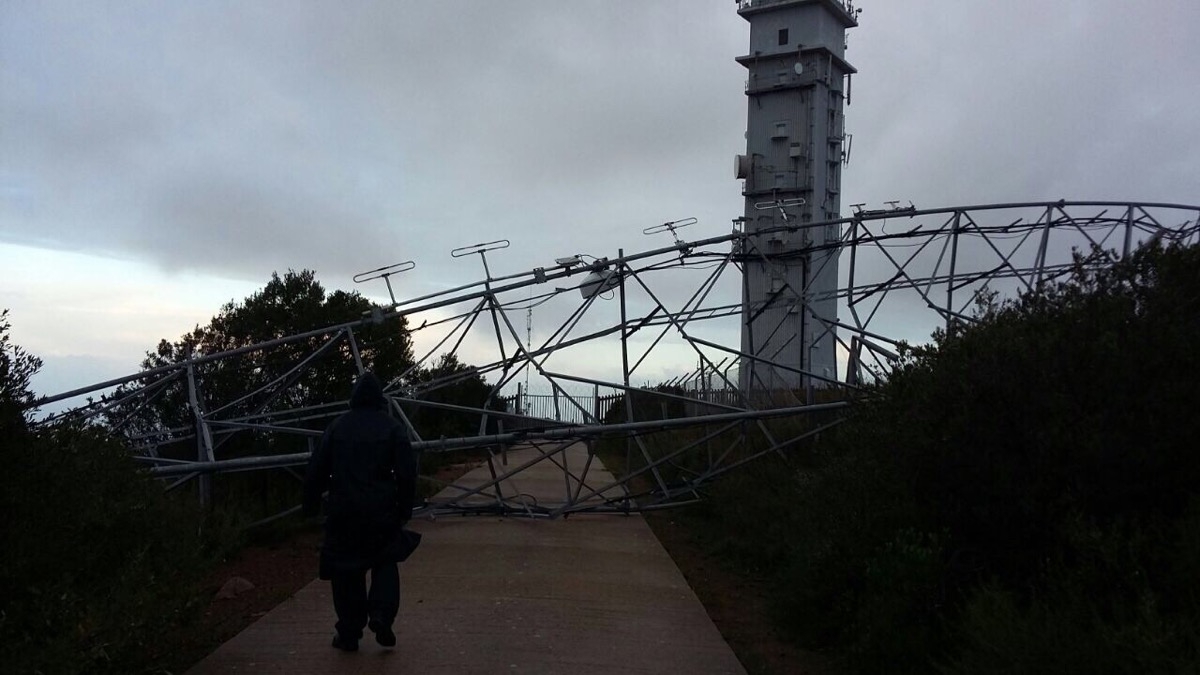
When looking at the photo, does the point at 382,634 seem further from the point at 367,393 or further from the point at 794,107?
the point at 794,107

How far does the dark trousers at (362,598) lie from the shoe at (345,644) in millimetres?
29

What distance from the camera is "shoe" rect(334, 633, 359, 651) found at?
7.88 meters

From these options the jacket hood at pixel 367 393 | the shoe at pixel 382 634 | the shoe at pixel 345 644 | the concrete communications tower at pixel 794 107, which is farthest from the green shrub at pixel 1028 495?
the concrete communications tower at pixel 794 107

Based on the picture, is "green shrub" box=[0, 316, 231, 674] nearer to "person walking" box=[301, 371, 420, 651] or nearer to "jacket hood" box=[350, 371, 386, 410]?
"person walking" box=[301, 371, 420, 651]

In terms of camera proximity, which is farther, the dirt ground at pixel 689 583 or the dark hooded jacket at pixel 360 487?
the dirt ground at pixel 689 583

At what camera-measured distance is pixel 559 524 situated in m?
16.6

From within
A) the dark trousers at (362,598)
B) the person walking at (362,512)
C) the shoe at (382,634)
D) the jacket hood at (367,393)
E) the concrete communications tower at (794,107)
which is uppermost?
the concrete communications tower at (794,107)

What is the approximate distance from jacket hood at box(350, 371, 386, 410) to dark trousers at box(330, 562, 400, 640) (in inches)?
45.7

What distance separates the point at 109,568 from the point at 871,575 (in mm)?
5054

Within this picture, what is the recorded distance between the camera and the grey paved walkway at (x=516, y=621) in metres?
7.73

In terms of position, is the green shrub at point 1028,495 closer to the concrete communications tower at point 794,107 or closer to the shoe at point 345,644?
the shoe at point 345,644

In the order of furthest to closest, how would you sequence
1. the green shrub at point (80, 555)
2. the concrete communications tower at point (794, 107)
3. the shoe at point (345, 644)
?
the concrete communications tower at point (794, 107) < the shoe at point (345, 644) < the green shrub at point (80, 555)

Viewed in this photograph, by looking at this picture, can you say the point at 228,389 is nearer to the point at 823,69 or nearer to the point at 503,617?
the point at 503,617

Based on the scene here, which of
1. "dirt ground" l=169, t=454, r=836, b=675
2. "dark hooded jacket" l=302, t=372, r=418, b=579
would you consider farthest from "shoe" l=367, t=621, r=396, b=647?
"dirt ground" l=169, t=454, r=836, b=675
